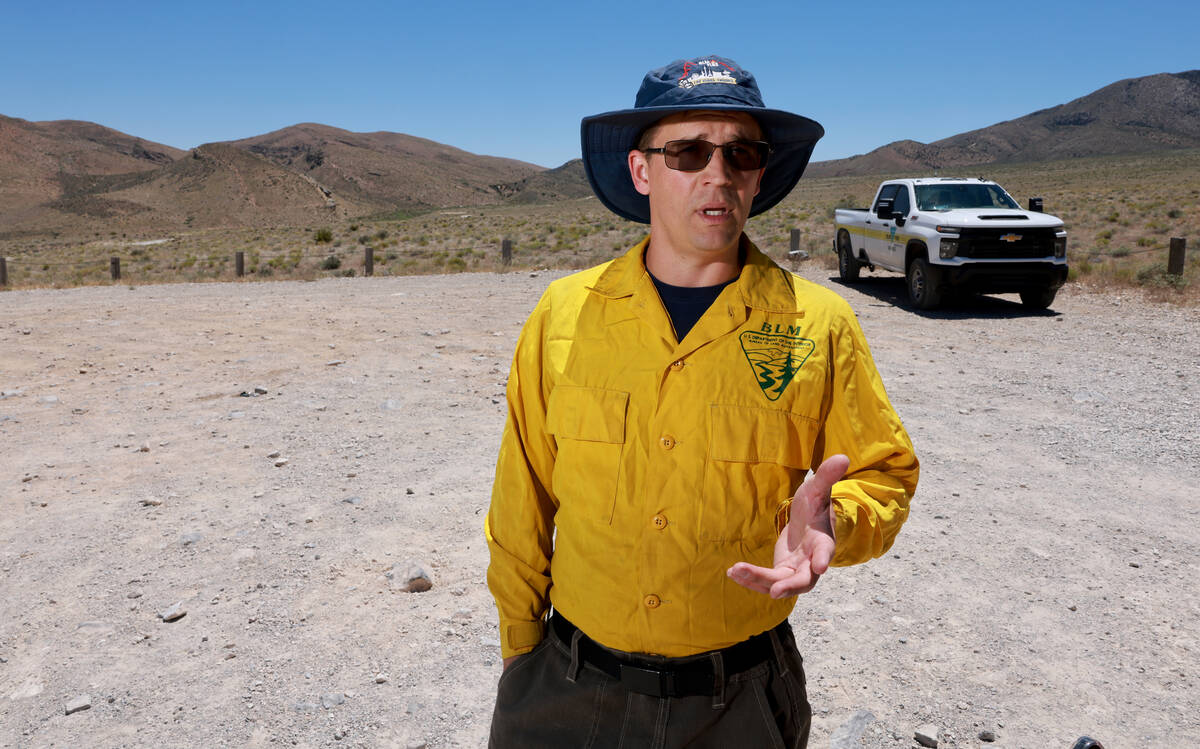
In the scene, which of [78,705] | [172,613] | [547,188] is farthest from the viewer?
[547,188]

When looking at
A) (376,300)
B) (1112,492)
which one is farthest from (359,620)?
(376,300)

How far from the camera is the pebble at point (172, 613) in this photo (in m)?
3.72

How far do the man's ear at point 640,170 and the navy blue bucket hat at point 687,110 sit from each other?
2.9 inches

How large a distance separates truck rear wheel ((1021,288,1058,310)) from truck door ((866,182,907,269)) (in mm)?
2024

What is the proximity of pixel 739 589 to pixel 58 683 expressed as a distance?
2962mm

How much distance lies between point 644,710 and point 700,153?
1131 mm

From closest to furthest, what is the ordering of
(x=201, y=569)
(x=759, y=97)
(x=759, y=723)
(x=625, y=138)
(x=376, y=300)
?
(x=759, y=723), (x=759, y=97), (x=625, y=138), (x=201, y=569), (x=376, y=300)

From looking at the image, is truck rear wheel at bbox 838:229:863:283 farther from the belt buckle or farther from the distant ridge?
the distant ridge

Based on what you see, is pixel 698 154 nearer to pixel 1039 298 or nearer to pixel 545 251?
pixel 1039 298

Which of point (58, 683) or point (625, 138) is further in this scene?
Answer: point (58, 683)

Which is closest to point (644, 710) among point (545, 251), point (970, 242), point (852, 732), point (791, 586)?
point (791, 586)

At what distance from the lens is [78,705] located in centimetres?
308

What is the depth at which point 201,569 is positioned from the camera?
165 inches

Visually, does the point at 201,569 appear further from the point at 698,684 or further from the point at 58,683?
the point at 698,684
